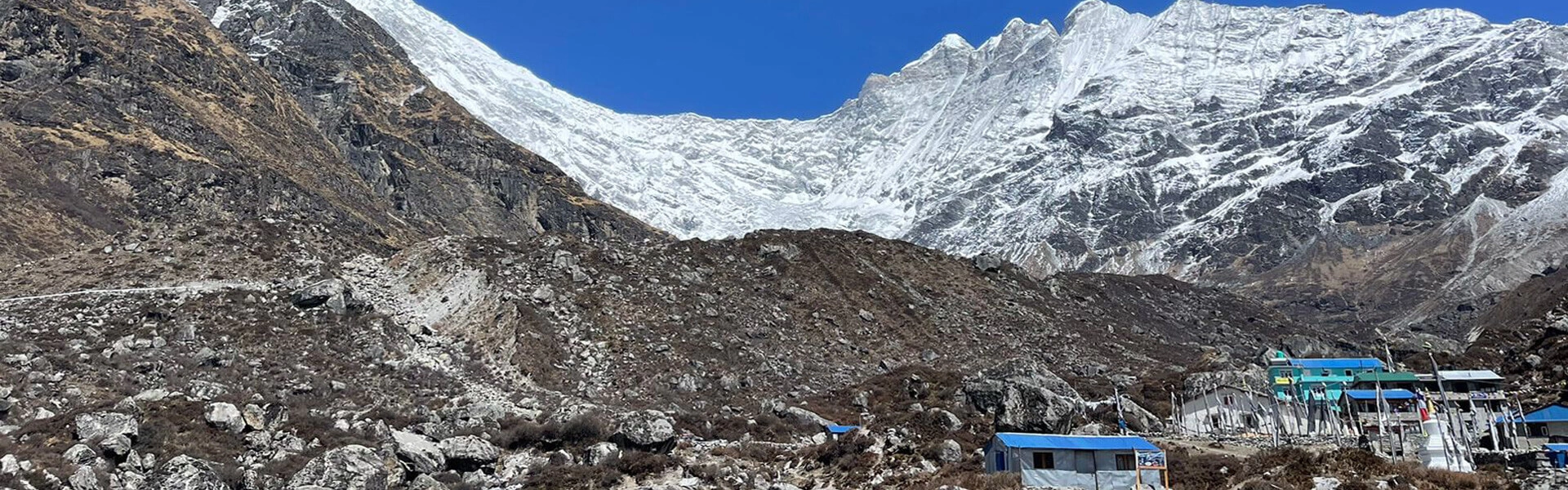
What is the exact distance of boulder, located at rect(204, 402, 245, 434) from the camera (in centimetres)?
3025

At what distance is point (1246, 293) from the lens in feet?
589

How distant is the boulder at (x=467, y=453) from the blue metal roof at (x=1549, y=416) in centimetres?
3583

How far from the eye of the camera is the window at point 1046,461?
95.3 feet

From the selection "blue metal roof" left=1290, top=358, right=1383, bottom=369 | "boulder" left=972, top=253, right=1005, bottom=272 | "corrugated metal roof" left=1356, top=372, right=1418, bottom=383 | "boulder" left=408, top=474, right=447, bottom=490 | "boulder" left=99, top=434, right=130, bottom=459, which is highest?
"boulder" left=972, top=253, right=1005, bottom=272

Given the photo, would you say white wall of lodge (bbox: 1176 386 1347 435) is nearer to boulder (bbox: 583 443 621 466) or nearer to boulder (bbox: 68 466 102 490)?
boulder (bbox: 583 443 621 466)

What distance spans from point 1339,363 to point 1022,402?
35.9m

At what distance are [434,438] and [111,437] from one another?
8598 millimetres

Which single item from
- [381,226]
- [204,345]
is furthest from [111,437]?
[381,226]

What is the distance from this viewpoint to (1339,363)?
213 feet

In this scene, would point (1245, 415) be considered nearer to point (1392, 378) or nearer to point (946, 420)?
point (1392, 378)

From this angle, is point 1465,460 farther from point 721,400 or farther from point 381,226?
point 381,226

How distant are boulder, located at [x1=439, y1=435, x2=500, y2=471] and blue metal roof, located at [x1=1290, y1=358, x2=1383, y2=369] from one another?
151ft

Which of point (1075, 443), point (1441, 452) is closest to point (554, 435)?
point (1075, 443)

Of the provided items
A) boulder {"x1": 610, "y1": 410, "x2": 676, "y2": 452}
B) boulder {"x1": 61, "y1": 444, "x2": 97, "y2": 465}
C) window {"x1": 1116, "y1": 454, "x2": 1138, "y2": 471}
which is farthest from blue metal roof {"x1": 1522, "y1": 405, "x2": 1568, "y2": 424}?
boulder {"x1": 61, "y1": 444, "x2": 97, "y2": 465}
